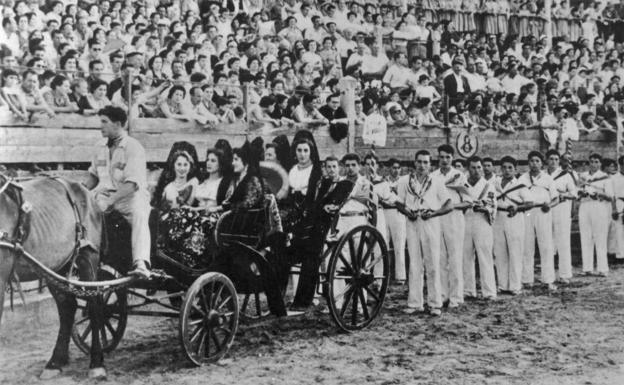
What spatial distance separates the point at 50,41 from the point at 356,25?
6941 mm

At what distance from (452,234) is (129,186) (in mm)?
4214

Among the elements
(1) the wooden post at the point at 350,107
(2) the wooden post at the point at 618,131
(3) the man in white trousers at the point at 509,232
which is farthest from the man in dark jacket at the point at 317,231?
(2) the wooden post at the point at 618,131

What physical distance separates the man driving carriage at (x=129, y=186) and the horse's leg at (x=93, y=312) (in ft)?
0.96

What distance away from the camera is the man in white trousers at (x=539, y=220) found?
33.9ft

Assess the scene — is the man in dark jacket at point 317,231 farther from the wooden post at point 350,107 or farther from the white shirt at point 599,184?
the white shirt at point 599,184

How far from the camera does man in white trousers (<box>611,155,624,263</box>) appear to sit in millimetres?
12398

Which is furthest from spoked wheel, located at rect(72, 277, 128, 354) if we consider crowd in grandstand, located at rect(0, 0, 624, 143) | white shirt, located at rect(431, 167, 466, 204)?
white shirt, located at rect(431, 167, 466, 204)

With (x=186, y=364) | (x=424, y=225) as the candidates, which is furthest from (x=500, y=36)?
(x=186, y=364)

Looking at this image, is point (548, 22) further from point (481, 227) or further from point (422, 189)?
point (422, 189)

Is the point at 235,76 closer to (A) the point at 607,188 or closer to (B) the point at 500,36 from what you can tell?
(A) the point at 607,188

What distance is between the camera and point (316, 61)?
42.5 ft

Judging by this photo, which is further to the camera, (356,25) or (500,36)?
(500,36)

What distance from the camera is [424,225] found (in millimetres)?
8547

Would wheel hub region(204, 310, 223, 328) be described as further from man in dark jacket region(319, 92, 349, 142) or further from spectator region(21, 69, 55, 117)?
man in dark jacket region(319, 92, 349, 142)
